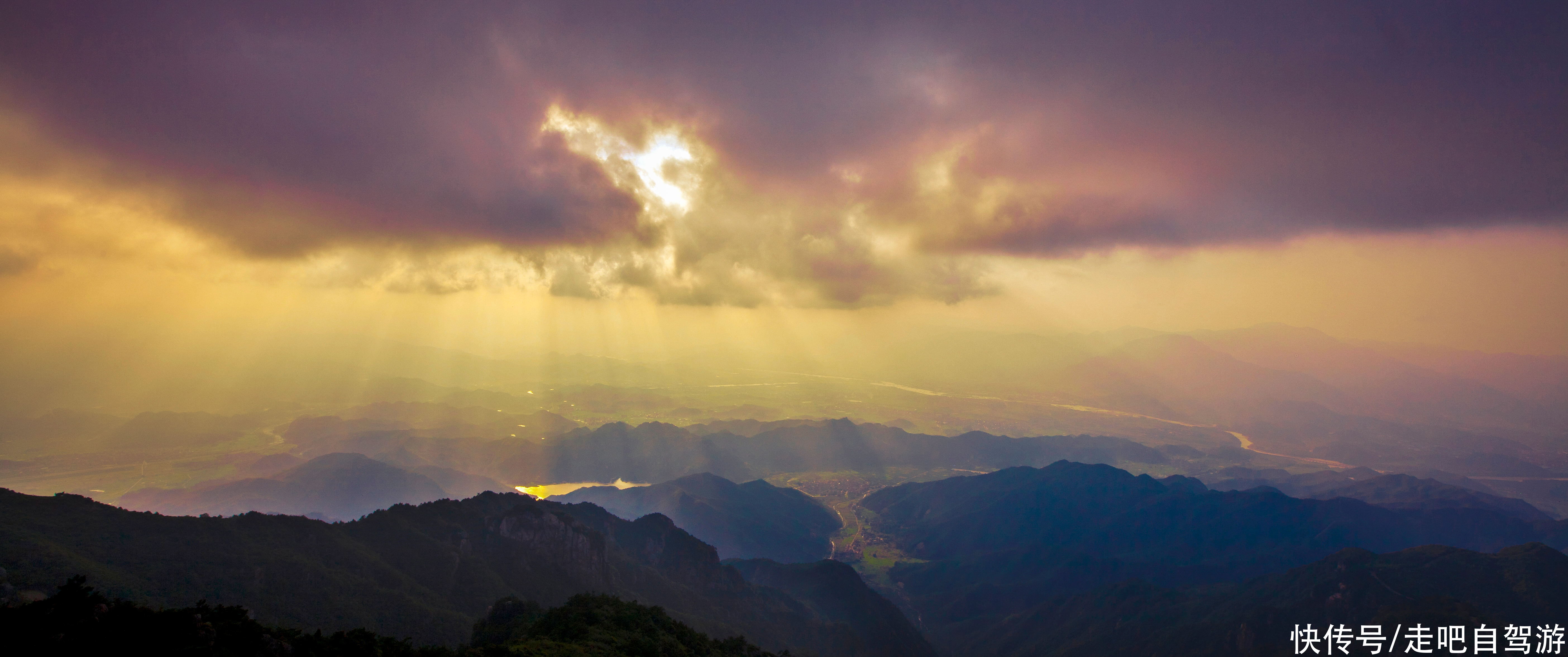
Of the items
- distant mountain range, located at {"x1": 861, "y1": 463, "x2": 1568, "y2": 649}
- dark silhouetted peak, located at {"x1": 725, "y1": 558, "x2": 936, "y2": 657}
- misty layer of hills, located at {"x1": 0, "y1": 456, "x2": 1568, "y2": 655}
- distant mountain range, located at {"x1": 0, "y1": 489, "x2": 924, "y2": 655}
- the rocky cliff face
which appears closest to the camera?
distant mountain range, located at {"x1": 0, "y1": 489, "x2": 924, "y2": 655}

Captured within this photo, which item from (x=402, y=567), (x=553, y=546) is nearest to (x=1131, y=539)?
(x=553, y=546)

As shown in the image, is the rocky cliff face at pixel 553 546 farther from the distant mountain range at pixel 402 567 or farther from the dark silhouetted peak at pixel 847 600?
the dark silhouetted peak at pixel 847 600

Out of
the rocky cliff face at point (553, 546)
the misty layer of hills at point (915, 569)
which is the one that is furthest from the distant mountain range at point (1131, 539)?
the rocky cliff face at point (553, 546)

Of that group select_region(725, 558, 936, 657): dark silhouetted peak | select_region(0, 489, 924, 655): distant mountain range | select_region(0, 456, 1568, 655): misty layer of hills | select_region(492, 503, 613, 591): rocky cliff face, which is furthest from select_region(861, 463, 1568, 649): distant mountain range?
select_region(492, 503, 613, 591): rocky cliff face

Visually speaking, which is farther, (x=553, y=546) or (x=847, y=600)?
(x=847, y=600)

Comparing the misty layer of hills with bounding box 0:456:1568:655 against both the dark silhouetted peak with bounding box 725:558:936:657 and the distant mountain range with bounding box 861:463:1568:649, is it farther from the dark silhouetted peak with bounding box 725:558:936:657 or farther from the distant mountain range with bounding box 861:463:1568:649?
the distant mountain range with bounding box 861:463:1568:649

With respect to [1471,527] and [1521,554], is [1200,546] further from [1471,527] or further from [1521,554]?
[1471,527]

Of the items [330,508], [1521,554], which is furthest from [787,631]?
[330,508]

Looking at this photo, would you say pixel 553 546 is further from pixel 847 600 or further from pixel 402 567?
pixel 847 600

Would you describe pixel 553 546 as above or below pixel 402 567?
below

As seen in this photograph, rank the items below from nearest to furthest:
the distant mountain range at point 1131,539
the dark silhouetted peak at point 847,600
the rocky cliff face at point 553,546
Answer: the rocky cliff face at point 553,546, the dark silhouetted peak at point 847,600, the distant mountain range at point 1131,539

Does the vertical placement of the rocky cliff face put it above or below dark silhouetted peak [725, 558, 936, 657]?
above
